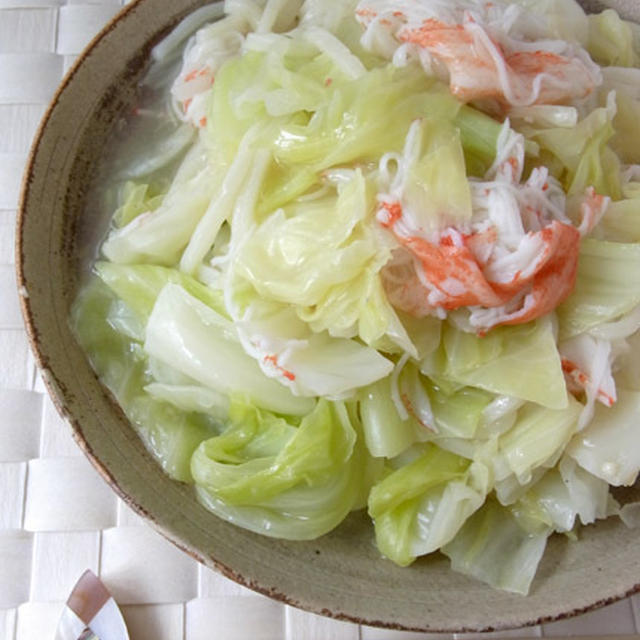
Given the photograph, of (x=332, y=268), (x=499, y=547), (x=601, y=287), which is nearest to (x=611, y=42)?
(x=601, y=287)

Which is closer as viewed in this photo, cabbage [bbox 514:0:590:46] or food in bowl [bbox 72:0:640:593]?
food in bowl [bbox 72:0:640:593]

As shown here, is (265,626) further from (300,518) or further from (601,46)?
(601,46)

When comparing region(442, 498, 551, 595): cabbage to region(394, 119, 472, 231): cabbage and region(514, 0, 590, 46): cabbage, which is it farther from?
region(514, 0, 590, 46): cabbage

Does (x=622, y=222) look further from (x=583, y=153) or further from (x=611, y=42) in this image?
A: (x=611, y=42)

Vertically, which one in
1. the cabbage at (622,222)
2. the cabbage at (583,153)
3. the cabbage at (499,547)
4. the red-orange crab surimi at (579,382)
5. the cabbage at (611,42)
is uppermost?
the cabbage at (611,42)

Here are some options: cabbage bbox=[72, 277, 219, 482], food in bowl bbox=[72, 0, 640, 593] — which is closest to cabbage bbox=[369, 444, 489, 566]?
food in bowl bbox=[72, 0, 640, 593]

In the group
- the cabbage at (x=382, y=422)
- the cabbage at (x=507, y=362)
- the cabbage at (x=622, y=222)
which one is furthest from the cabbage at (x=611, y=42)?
the cabbage at (x=382, y=422)

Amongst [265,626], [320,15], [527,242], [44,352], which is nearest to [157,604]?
[265,626]

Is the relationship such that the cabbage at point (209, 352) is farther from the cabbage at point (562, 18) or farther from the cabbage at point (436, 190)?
the cabbage at point (562, 18)
